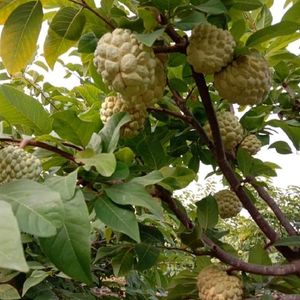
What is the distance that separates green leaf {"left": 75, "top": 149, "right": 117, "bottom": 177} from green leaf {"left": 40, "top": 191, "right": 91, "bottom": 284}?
15cm

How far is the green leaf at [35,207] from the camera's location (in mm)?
694

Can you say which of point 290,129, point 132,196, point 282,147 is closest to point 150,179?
point 132,196

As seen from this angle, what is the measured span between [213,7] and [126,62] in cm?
22

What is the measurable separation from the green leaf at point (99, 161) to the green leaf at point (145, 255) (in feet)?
1.37

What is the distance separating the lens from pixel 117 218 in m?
0.97

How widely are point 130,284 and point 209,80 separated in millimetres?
1035

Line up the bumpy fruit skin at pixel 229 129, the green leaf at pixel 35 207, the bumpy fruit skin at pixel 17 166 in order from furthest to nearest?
the bumpy fruit skin at pixel 229 129 < the bumpy fruit skin at pixel 17 166 < the green leaf at pixel 35 207

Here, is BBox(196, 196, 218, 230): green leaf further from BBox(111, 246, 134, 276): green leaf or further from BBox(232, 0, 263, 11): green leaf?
BBox(232, 0, 263, 11): green leaf

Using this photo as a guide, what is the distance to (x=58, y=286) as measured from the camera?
1753 mm

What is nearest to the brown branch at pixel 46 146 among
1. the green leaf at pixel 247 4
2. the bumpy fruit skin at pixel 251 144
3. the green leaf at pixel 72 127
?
the green leaf at pixel 72 127

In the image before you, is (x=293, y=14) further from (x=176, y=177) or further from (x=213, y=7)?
(x=176, y=177)

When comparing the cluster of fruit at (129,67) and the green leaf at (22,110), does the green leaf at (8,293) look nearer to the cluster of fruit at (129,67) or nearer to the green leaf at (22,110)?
the green leaf at (22,110)

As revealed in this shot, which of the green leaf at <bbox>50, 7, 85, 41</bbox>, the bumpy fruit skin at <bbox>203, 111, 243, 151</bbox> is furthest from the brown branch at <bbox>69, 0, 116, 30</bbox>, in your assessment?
the bumpy fruit skin at <bbox>203, 111, 243, 151</bbox>

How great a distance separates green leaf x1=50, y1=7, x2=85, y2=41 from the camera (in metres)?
1.17
